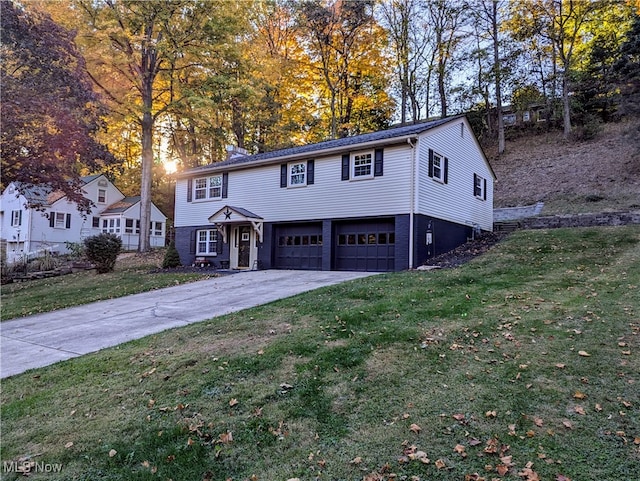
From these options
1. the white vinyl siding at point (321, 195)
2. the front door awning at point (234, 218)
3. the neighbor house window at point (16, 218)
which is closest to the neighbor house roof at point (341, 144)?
the white vinyl siding at point (321, 195)

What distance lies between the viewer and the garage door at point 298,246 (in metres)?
17.0

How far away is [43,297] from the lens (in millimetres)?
13055

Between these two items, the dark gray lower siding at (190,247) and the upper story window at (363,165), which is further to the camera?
the dark gray lower siding at (190,247)

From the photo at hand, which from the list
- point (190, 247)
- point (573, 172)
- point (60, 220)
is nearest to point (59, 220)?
point (60, 220)

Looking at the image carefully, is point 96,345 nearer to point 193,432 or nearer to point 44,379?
point 44,379

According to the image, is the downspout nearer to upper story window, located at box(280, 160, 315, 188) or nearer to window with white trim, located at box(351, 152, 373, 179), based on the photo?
window with white trim, located at box(351, 152, 373, 179)

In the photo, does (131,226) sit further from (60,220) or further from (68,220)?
(60,220)

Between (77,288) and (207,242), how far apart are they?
6.63 metres

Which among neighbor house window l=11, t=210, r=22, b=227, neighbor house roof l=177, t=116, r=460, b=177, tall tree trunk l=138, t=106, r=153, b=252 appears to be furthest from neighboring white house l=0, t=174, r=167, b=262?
neighbor house roof l=177, t=116, r=460, b=177

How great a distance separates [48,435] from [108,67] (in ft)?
74.5

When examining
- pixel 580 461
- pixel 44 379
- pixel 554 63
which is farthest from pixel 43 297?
pixel 554 63

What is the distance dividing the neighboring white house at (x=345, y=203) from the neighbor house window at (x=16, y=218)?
18.4m

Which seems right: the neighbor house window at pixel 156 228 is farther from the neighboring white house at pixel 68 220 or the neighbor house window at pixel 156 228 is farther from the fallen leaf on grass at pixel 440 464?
the fallen leaf on grass at pixel 440 464

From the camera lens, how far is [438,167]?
52.4 ft
